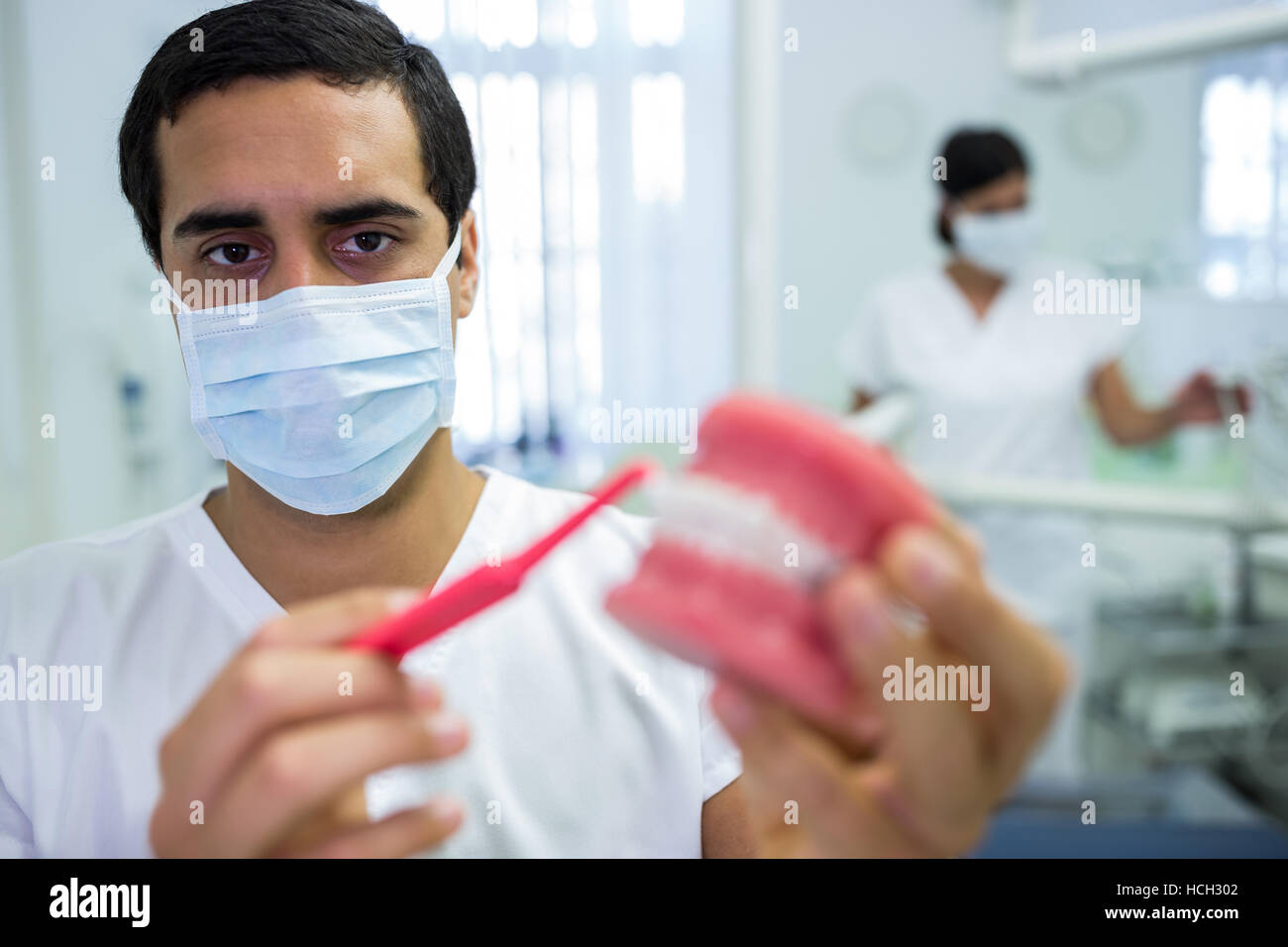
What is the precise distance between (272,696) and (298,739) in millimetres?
25

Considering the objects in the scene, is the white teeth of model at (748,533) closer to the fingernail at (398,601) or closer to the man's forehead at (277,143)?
the fingernail at (398,601)

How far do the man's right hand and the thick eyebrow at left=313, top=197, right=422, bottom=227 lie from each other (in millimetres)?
432

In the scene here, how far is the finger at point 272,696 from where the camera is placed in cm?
43

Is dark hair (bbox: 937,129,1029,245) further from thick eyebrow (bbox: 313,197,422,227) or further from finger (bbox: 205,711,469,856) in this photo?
finger (bbox: 205,711,469,856)

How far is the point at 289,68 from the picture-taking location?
2.56 ft

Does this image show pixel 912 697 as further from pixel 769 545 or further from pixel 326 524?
pixel 326 524

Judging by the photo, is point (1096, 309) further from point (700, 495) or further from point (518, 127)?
point (700, 495)

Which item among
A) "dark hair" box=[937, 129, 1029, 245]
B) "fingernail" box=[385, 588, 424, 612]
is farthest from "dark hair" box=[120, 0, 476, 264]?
"dark hair" box=[937, 129, 1029, 245]

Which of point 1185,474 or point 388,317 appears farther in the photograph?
point 1185,474

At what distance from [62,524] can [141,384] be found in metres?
0.38

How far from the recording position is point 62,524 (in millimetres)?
1209

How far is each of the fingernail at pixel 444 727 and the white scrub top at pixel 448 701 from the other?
0.36m

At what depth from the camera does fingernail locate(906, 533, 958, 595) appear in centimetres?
39
